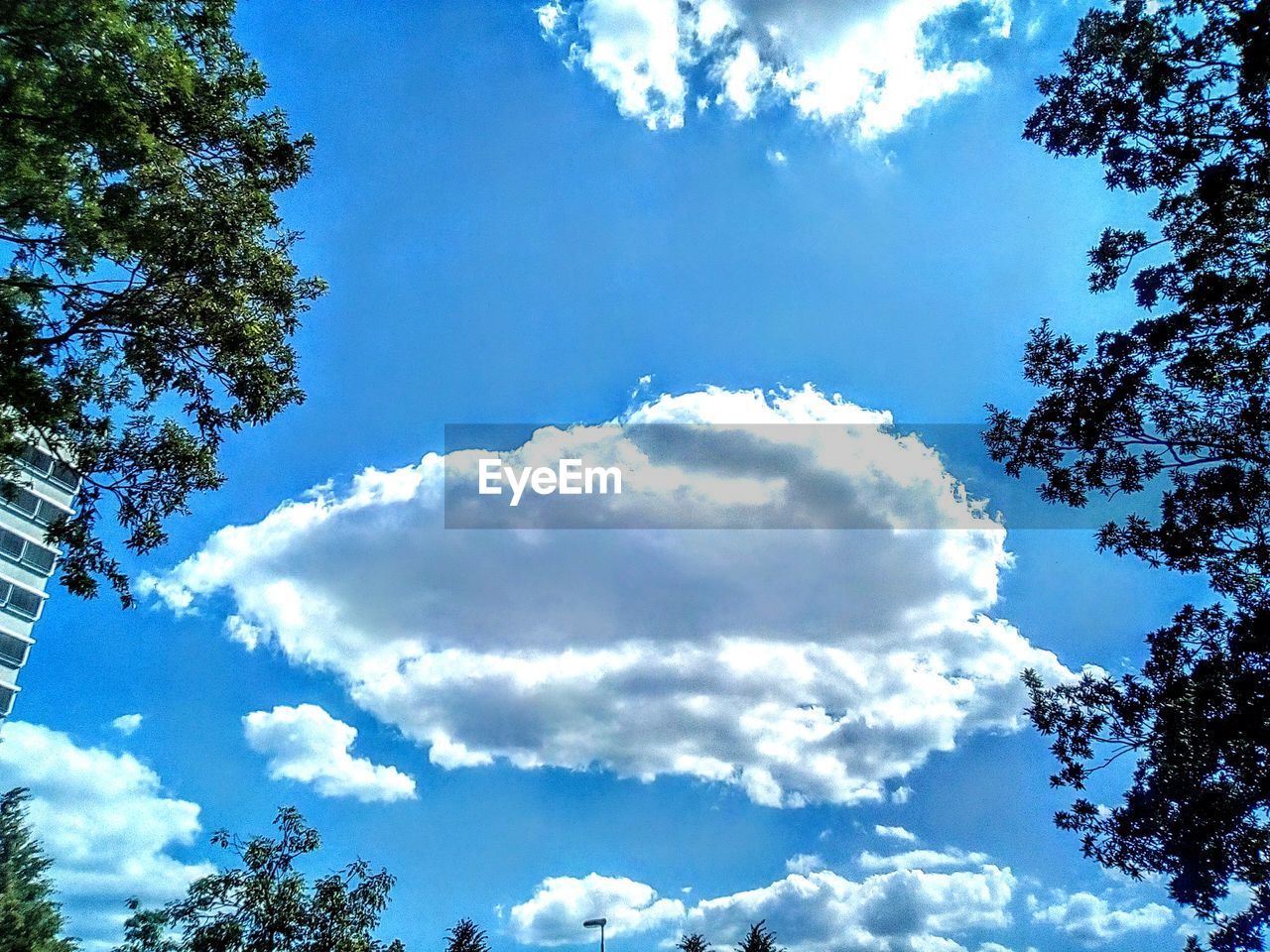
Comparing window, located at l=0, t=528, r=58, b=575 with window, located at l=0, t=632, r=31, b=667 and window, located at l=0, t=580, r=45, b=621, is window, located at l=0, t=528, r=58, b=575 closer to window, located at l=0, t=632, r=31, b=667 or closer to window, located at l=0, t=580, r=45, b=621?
window, located at l=0, t=580, r=45, b=621

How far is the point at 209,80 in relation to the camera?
11570 millimetres

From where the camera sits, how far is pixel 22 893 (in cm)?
3769

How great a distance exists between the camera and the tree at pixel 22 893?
33.6 meters

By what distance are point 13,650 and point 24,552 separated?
772cm

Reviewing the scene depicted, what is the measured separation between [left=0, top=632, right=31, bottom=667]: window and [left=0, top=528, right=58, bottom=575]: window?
5.68m

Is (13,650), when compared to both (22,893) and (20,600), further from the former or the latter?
(22,893)

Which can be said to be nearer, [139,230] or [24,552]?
[139,230]

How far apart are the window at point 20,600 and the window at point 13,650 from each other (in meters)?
1.95

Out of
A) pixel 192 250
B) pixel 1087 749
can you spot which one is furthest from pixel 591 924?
pixel 192 250

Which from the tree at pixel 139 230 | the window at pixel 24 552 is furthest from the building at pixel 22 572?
the tree at pixel 139 230

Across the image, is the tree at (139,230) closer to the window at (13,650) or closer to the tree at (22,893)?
the tree at (22,893)

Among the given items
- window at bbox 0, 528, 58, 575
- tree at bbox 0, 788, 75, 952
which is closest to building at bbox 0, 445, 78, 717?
window at bbox 0, 528, 58, 575

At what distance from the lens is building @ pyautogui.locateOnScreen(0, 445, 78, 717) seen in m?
59.8

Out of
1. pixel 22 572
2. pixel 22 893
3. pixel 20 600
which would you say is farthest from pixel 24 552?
pixel 22 893
